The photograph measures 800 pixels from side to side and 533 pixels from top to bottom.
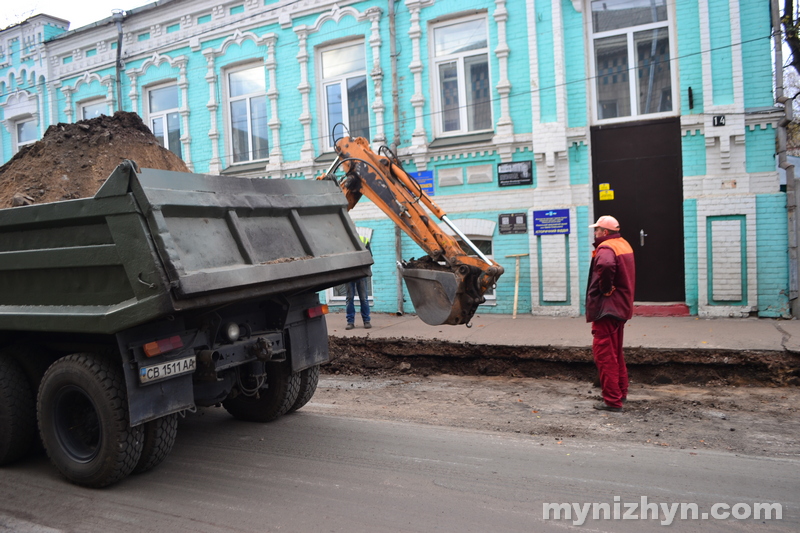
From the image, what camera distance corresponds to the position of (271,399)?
5730 mm

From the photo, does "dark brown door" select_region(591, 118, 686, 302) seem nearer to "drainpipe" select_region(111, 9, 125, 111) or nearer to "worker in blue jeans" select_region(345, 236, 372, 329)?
"worker in blue jeans" select_region(345, 236, 372, 329)

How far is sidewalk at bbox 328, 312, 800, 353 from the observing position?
7727mm

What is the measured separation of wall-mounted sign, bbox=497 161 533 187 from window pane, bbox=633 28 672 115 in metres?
2.09

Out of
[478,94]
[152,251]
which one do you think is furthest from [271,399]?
[478,94]

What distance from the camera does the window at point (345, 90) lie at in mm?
12688

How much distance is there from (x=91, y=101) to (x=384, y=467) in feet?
50.9

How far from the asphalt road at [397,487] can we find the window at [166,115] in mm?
11621

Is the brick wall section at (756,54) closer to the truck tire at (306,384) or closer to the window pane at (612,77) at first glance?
the window pane at (612,77)

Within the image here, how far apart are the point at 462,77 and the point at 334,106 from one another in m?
2.90

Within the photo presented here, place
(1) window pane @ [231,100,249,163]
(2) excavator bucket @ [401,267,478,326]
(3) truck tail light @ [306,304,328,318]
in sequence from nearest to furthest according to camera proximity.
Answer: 1. (3) truck tail light @ [306,304,328,318]
2. (2) excavator bucket @ [401,267,478,326]
3. (1) window pane @ [231,100,249,163]

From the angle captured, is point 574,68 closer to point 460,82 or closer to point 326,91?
point 460,82

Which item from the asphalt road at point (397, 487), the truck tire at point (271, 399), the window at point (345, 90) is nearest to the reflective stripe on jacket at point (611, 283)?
the asphalt road at point (397, 487)

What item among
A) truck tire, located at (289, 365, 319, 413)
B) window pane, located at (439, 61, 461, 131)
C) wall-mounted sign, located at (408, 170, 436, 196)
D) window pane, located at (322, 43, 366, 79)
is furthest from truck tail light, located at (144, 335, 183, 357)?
window pane, located at (322, 43, 366, 79)

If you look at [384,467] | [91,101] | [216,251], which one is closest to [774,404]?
[384,467]
